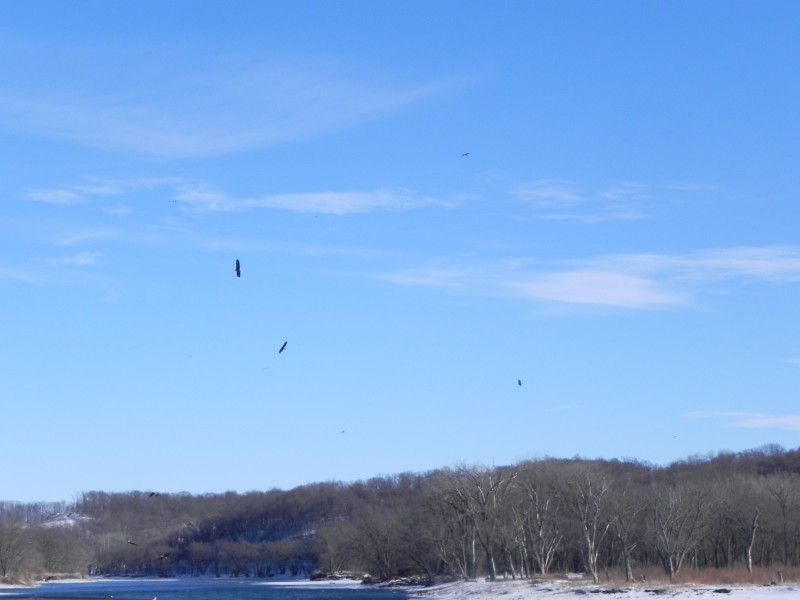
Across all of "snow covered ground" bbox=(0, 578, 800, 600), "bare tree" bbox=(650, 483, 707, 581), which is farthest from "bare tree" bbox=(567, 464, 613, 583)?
"bare tree" bbox=(650, 483, 707, 581)

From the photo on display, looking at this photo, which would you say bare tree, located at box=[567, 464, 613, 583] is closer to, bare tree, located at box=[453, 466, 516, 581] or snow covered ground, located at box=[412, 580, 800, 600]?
snow covered ground, located at box=[412, 580, 800, 600]

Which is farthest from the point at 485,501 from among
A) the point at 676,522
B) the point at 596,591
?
the point at 596,591

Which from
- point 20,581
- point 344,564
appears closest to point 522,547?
point 344,564

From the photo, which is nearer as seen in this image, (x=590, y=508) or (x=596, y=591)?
(x=596, y=591)

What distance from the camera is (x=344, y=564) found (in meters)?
179

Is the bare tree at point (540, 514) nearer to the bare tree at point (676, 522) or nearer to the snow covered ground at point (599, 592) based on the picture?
the snow covered ground at point (599, 592)

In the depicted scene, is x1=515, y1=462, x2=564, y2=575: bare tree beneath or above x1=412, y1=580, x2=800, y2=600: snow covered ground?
above

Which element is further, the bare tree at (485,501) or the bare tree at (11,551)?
the bare tree at (11,551)

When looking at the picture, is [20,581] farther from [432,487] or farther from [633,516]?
[633,516]

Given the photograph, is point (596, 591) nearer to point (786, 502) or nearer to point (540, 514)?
point (540, 514)

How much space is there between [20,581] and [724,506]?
10995 cm

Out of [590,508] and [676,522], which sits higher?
[590,508]

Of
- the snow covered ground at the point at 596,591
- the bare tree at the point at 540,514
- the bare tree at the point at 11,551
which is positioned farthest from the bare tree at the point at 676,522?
the bare tree at the point at 11,551

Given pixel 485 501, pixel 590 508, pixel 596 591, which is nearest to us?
pixel 596 591
